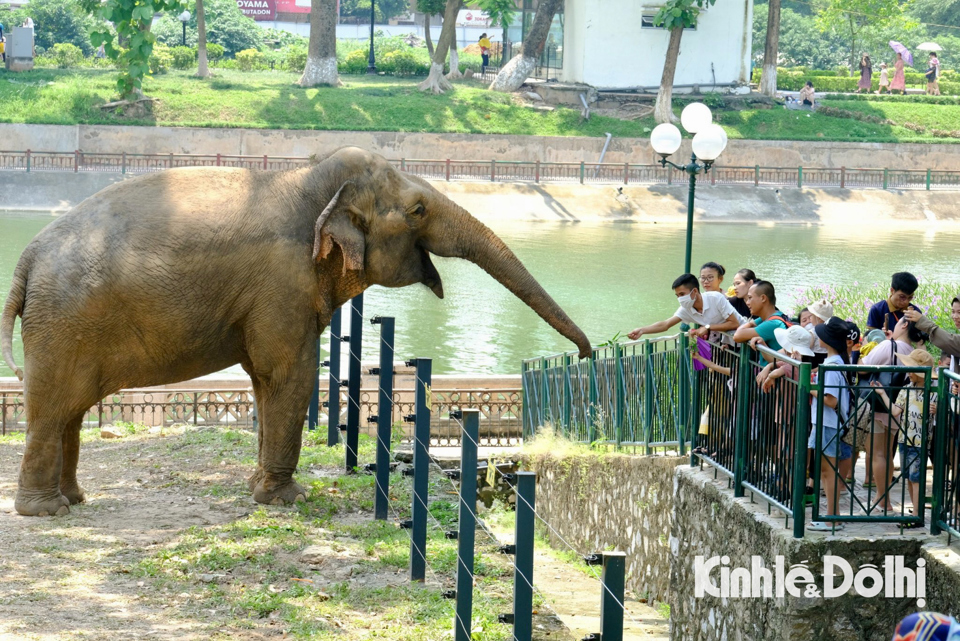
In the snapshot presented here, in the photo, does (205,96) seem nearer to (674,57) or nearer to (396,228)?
(674,57)

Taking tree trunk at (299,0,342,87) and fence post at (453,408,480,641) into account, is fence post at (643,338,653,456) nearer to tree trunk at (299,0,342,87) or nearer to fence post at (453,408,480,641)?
fence post at (453,408,480,641)

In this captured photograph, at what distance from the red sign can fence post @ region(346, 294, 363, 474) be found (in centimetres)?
7851

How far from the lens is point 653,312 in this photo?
27375 mm

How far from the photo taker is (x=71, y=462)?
9.64m

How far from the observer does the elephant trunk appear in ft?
31.7

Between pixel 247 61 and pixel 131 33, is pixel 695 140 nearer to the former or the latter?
pixel 131 33

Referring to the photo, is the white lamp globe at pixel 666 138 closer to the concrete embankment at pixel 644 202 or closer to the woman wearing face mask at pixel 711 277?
the woman wearing face mask at pixel 711 277

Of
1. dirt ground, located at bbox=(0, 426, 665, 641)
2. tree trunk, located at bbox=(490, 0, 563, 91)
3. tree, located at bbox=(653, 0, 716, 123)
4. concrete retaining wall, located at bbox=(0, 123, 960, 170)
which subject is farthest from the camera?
tree trunk, located at bbox=(490, 0, 563, 91)

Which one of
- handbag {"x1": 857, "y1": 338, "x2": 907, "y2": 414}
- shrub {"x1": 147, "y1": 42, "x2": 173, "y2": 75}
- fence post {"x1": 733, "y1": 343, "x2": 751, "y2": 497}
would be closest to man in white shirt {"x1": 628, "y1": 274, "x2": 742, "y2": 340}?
fence post {"x1": 733, "y1": 343, "x2": 751, "y2": 497}

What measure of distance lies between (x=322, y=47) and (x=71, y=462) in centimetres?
4062

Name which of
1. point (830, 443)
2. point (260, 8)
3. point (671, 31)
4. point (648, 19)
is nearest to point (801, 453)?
point (830, 443)

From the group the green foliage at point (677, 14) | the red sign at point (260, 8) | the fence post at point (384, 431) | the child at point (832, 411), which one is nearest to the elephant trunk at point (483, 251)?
the fence post at point (384, 431)

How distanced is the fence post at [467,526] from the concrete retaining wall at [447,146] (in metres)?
37.6

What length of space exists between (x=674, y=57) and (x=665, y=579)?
3891cm
